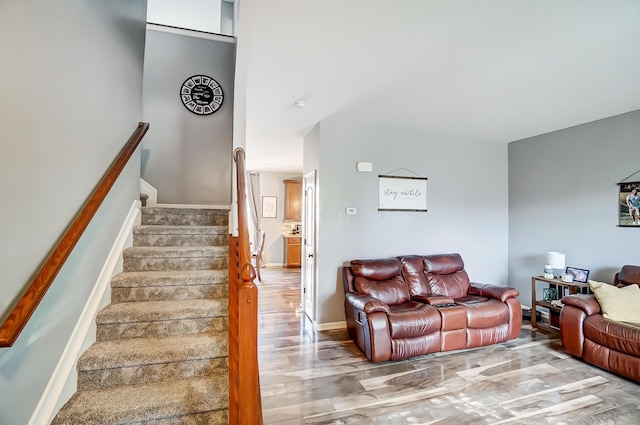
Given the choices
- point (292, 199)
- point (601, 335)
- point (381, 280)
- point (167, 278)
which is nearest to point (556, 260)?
point (601, 335)

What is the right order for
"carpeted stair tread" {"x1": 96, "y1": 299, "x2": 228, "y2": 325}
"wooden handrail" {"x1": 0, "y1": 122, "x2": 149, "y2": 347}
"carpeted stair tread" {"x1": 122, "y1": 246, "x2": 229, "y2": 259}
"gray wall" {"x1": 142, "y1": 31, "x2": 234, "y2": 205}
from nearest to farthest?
"wooden handrail" {"x1": 0, "y1": 122, "x2": 149, "y2": 347}, "carpeted stair tread" {"x1": 96, "y1": 299, "x2": 228, "y2": 325}, "carpeted stair tread" {"x1": 122, "y1": 246, "x2": 229, "y2": 259}, "gray wall" {"x1": 142, "y1": 31, "x2": 234, "y2": 205}

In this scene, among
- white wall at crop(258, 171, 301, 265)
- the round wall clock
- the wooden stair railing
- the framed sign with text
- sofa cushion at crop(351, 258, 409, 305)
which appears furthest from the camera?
white wall at crop(258, 171, 301, 265)

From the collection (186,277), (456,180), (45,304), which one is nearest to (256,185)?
(456,180)

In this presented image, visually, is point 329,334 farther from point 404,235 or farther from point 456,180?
point 456,180

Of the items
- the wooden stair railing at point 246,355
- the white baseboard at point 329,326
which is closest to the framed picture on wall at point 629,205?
the white baseboard at point 329,326

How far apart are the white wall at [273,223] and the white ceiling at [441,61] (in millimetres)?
4375

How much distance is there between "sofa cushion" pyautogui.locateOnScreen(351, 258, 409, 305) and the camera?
133 inches

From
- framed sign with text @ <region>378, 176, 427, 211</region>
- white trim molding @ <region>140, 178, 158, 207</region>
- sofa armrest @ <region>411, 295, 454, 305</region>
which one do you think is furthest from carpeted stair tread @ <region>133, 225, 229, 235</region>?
sofa armrest @ <region>411, 295, 454, 305</region>

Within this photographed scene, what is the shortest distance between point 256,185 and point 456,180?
5.18 metres

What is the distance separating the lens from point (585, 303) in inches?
115

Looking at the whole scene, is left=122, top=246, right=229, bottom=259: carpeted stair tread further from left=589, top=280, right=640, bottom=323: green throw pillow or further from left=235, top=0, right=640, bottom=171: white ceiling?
left=589, top=280, right=640, bottom=323: green throw pillow

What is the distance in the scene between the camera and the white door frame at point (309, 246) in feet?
12.8

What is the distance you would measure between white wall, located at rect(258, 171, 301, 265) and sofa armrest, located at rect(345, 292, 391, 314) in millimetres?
5081

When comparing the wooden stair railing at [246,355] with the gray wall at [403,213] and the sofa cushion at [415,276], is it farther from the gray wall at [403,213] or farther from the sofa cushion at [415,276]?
the sofa cushion at [415,276]
